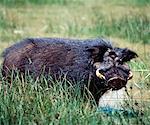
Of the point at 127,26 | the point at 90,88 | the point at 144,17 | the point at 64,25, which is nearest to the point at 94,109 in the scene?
the point at 90,88

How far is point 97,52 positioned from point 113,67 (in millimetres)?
319

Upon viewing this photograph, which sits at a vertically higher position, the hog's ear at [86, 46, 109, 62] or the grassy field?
the hog's ear at [86, 46, 109, 62]

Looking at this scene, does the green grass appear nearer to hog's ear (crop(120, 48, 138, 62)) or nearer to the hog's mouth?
the hog's mouth

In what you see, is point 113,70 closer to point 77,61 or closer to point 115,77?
point 115,77

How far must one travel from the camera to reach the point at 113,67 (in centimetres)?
517

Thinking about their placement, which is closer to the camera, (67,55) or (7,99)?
(7,99)

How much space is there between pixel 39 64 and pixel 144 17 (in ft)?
13.4

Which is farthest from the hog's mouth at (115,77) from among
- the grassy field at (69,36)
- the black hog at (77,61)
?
the grassy field at (69,36)

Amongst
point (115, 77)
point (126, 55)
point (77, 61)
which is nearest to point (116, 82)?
point (115, 77)

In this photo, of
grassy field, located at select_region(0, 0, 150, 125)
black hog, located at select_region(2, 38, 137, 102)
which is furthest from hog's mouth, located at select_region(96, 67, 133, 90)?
grassy field, located at select_region(0, 0, 150, 125)

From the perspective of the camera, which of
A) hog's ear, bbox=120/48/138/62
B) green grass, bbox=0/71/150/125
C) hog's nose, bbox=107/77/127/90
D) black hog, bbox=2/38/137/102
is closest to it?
green grass, bbox=0/71/150/125

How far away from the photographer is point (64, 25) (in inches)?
414

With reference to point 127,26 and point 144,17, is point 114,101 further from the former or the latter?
point 144,17

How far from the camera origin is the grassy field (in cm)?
448
